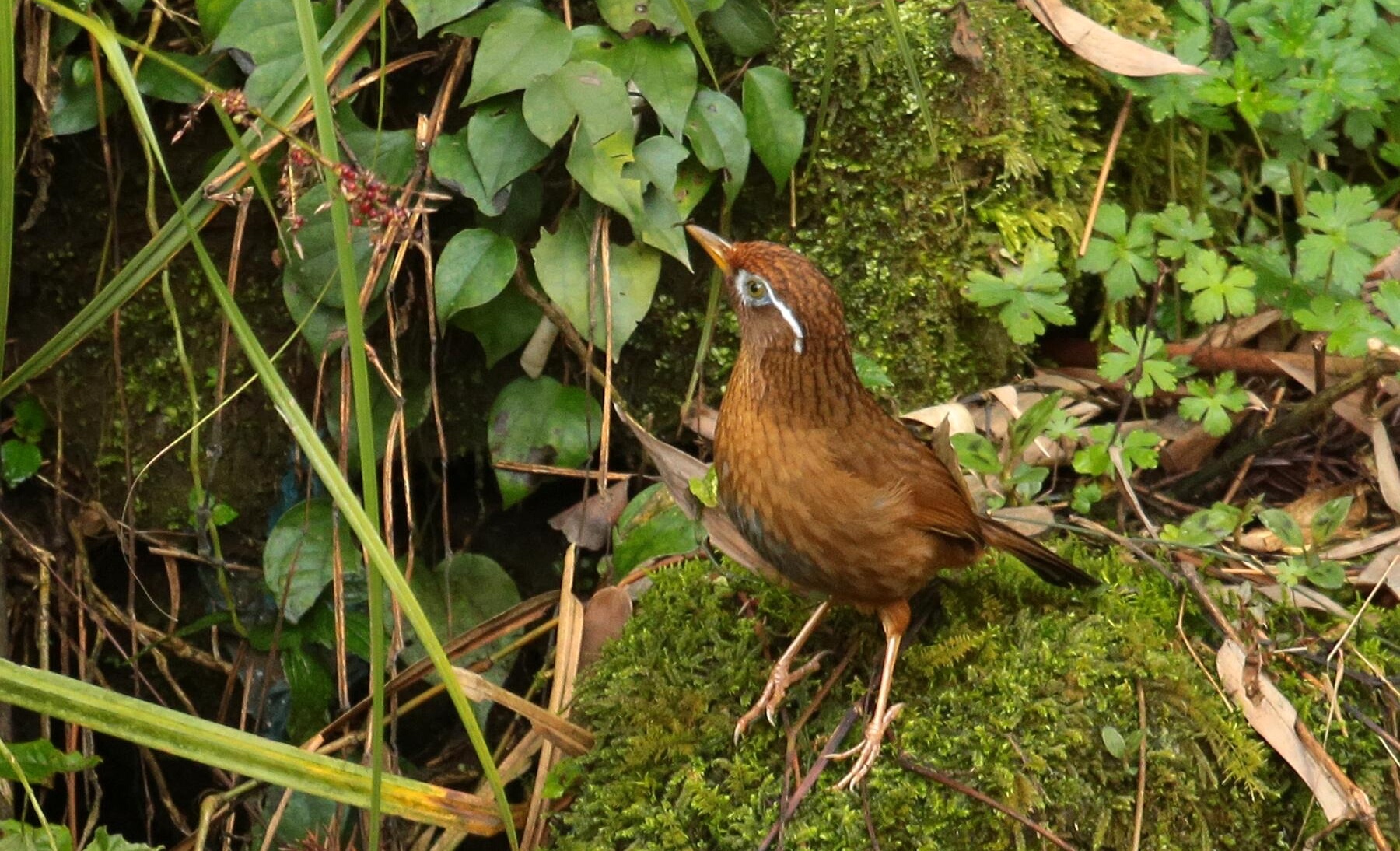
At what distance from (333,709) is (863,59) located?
2.30 metres

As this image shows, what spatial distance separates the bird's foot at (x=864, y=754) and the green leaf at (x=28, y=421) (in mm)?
2498

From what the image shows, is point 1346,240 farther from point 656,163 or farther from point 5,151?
point 5,151

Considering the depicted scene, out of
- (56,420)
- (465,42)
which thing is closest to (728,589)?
(465,42)

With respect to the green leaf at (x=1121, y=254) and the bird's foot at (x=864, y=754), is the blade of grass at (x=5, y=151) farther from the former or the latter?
the green leaf at (x=1121, y=254)

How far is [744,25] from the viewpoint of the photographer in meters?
3.73

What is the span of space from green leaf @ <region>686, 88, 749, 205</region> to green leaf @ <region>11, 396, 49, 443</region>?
1.99 metres

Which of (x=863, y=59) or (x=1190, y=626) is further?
(x=863, y=59)

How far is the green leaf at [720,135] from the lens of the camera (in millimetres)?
3582

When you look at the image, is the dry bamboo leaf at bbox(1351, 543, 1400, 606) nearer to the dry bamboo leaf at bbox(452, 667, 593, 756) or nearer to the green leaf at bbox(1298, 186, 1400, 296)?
the green leaf at bbox(1298, 186, 1400, 296)

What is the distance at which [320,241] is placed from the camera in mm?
3461

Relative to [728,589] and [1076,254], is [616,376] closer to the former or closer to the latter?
[728,589]

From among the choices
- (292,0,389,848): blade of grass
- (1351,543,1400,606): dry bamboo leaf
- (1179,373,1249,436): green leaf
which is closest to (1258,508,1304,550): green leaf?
(1351,543,1400,606): dry bamboo leaf

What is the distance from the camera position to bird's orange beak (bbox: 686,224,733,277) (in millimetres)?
3129

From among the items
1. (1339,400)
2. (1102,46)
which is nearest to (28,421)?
(1102,46)
